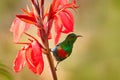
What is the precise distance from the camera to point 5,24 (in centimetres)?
454

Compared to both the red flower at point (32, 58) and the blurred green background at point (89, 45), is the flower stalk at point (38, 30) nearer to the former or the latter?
the red flower at point (32, 58)

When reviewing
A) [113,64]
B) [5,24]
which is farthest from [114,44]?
[5,24]

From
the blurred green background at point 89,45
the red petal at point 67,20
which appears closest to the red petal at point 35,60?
the red petal at point 67,20

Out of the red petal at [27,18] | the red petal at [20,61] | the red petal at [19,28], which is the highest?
the red petal at [27,18]

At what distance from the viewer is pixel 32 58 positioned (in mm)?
1093

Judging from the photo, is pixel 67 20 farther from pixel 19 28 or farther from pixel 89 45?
pixel 89 45

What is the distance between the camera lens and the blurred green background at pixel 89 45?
141 inches

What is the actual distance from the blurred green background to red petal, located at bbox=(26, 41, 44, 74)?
2055 millimetres

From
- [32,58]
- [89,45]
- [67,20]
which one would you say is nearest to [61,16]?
[67,20]

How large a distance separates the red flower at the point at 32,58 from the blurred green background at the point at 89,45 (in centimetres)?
203

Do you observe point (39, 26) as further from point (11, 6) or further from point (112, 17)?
point (11, 6)

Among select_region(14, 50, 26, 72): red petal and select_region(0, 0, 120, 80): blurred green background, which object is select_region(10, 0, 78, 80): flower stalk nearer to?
select_region(14, 50, 26, 72): red petal

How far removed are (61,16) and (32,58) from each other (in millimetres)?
155

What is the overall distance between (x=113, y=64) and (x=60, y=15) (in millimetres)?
2534
